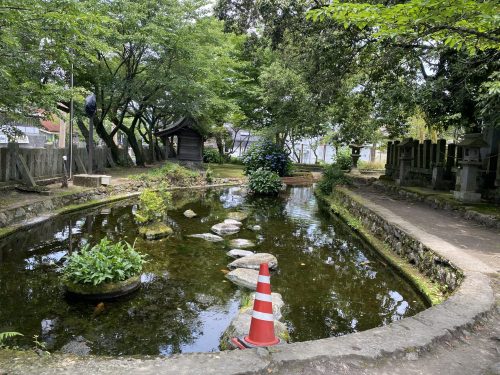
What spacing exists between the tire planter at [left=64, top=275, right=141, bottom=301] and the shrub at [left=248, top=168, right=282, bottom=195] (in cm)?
1303

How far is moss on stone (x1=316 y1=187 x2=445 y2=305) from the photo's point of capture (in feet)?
19.3

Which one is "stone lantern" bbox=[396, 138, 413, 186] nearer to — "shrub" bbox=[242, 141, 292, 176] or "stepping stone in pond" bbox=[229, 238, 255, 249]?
"shrub" bbox=[242, 141, 292, 176]

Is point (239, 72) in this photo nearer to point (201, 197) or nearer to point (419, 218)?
point (201, 197)

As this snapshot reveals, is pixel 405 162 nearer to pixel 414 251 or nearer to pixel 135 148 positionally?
pixel 414 251

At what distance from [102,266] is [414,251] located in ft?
17.9

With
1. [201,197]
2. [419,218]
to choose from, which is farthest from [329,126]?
[419,218]

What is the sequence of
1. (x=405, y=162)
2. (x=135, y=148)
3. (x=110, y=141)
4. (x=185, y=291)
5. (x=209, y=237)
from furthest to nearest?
(x=135, y=148) → (x=110, y=141) → (x=405, y=162) → (x=209, y=237) → (x=185, y=291)

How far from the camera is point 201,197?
17266 mm

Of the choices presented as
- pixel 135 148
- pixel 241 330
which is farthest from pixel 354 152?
pixel 241 330

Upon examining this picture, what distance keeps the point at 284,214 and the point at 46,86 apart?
8460mm

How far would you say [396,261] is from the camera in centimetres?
761

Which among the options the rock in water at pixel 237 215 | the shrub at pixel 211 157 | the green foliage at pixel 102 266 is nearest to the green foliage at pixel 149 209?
the rock in water at pixel 237 215

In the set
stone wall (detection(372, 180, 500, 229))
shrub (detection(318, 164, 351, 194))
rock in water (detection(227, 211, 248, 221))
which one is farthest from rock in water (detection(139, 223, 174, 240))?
shrub (detection(318, 164, 351, 194))

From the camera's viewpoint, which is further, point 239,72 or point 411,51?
point 239,72
